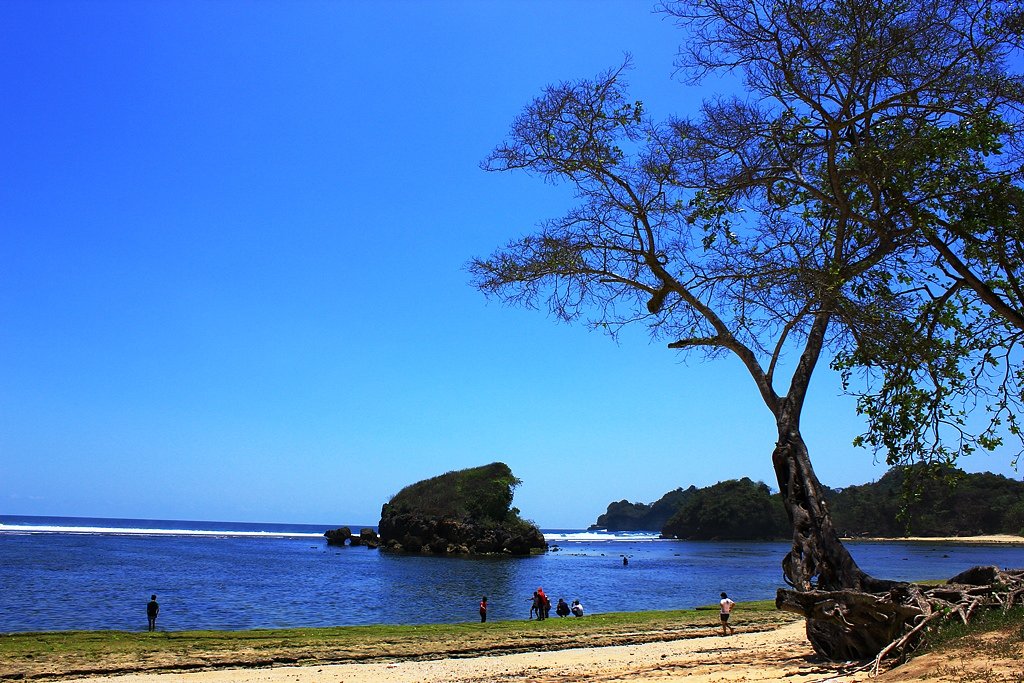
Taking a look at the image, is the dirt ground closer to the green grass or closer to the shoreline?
the green grass

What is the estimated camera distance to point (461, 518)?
287 ft

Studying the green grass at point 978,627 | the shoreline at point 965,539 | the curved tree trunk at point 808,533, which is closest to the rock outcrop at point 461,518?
the shoreline at point 965,539

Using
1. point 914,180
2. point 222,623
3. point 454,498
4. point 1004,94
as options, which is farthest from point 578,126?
point 454,498

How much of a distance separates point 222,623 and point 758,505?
141253 millimetres

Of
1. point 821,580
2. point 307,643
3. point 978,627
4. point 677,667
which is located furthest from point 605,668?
point 307,643

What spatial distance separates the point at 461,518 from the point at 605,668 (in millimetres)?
74418

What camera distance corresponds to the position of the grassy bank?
53.7 ft

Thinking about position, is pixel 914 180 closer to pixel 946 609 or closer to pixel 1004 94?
pixel 1004 94

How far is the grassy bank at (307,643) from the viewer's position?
645 inches

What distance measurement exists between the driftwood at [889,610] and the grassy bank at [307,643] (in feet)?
31.3

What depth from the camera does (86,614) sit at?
96.2 ft

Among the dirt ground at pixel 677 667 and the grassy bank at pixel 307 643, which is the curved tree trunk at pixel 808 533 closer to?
the dirt ground at pixel 677 667

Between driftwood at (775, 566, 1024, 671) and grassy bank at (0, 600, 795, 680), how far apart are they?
9546mm

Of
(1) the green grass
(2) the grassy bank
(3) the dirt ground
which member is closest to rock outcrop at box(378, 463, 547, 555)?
(2) the grassy bank
